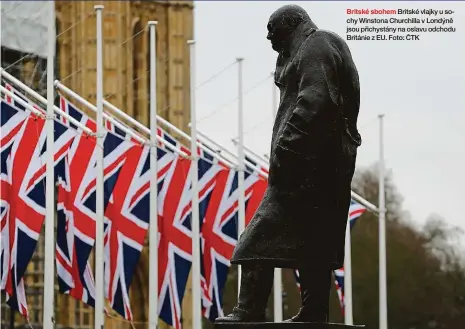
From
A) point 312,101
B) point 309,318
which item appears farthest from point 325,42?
point 309,318

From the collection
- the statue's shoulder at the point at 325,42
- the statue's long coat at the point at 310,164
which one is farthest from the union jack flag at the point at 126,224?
the statue's shoulder at the point at 325,42

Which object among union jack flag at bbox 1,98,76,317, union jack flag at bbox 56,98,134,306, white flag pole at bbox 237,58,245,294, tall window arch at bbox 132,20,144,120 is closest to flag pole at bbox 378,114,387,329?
white flag pole at bbox 237,58,245,294

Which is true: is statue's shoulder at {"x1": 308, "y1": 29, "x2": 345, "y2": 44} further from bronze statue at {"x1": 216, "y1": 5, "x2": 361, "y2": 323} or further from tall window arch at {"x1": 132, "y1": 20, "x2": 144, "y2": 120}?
tall window arch at {"x1": 132, "y1": 20, "x2": 144, "y2": 120}

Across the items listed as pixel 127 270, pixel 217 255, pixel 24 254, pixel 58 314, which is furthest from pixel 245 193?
pixel 58 314

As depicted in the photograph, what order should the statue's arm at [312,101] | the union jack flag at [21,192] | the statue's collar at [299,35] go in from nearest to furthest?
1. the statue's arm at [312,101]
2. the statue's collar at [299,35]
3. the union jack flag at [21,192]

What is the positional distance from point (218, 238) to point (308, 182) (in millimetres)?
25508

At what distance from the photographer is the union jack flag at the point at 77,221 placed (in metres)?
33.9

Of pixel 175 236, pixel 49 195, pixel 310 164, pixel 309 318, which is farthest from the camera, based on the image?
pixel 175 236

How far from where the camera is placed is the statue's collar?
13836mm

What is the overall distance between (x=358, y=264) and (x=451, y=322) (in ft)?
14.3

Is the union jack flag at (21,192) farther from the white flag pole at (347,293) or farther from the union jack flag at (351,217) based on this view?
the white flag pole at (347,293)

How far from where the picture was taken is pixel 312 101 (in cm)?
1341

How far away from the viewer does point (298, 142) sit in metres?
13.4

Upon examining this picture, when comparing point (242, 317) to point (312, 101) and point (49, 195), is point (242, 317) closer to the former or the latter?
point (312, 101)
